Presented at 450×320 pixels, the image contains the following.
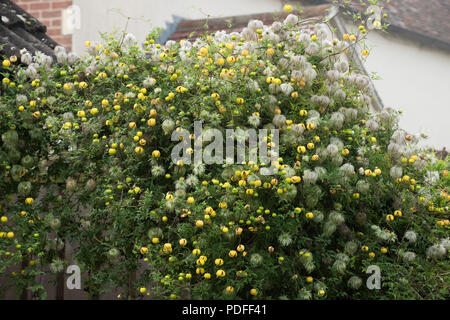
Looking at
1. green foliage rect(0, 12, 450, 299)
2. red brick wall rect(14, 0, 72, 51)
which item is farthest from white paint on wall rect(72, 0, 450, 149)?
green foliage rect(0, 12, 450, 299)

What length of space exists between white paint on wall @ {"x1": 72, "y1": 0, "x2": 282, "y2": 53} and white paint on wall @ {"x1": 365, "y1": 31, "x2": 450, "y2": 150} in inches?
114

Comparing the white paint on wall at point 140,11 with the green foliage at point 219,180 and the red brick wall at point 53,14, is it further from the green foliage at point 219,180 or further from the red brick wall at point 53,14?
the green foliage at point 219,180

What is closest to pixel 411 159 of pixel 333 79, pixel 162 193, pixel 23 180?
pixel 333 79

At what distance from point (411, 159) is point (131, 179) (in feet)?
5.29

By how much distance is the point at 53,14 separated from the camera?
22.6 feet

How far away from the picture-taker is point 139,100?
10.5 feet

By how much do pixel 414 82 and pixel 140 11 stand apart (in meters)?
6.32

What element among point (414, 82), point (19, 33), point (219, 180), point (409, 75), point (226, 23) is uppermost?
point (409, 75)

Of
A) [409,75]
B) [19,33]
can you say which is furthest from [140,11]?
[409,75]

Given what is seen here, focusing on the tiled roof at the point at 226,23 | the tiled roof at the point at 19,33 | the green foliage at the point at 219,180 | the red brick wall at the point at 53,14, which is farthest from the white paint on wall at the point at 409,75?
the green foliage at the point at 219,180

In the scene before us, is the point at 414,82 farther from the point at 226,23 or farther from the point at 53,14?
the point at 53,14

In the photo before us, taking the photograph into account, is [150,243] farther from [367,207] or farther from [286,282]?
[367,207]

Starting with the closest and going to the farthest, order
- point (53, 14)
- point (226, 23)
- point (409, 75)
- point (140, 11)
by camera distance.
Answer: point (53, 14) < point (226, 23) < point (140, 11) < point (409, 75)

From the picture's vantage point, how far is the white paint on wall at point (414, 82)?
453 inches
